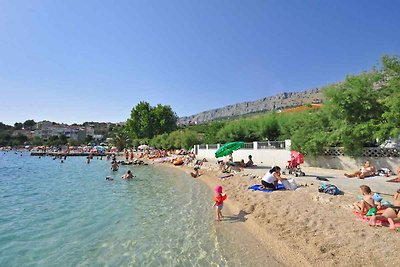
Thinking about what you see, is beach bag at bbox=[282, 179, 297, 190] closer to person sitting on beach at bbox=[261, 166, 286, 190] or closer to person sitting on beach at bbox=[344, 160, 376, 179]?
person sitting on beach at bbox=[261, 166, 286, 190]

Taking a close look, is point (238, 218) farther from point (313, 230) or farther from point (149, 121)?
point (149, 121)

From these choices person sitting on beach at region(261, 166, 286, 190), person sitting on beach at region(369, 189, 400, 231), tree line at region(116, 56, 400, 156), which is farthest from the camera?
tree line at region(116, 56, 400, 156)

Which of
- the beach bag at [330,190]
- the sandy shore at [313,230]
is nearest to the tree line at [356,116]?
the beach bag at [330,190]

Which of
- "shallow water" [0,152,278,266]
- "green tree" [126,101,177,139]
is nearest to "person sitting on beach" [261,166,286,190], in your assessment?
"shallow water" [0,152,278,266]

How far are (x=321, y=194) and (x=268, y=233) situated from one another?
3.04 metres

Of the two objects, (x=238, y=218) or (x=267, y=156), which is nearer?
(x=238, y=218)

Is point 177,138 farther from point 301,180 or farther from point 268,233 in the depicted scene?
point 268,233

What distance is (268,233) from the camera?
23.2ft

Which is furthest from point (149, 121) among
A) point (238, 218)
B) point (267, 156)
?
point (238, 218)

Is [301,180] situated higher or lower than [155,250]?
higher

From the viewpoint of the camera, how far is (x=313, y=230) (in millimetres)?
6539

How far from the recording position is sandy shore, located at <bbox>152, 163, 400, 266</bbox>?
5.16 meters

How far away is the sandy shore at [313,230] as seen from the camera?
A: 5.16 m

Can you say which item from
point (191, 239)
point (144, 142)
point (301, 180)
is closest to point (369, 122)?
point (301, 180)
